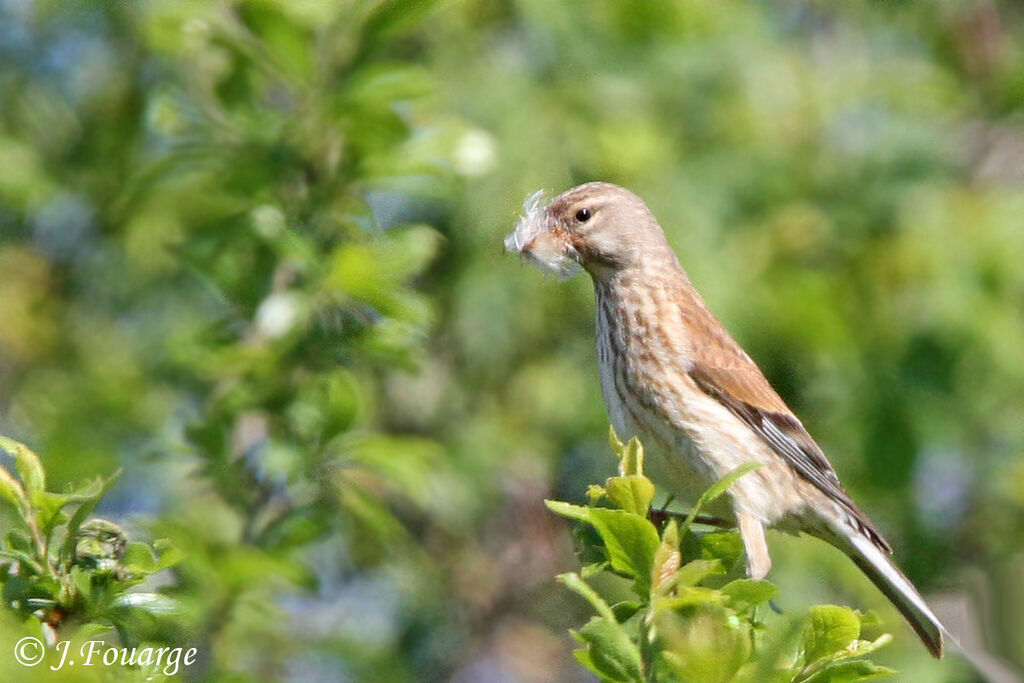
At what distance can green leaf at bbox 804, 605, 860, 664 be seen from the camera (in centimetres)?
266

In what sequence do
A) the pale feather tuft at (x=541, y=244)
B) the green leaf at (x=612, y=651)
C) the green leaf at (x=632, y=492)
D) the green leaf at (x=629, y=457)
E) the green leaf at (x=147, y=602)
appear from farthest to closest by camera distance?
the pale feather tuft at (x=541, y=244) < the green leaf at (x=629, y=457) < the green leaf at (x=632, y=492) < the green leaf at (x=147, y=602) < the green leaf at (x=612, y=651)

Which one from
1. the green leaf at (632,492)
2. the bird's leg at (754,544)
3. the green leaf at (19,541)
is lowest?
the green leaf at (19,541)

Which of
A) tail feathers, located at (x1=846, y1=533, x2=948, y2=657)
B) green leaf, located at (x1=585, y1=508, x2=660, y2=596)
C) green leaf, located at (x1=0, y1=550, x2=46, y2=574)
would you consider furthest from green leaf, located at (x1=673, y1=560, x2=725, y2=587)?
tail feathers, located at (x1=846, y1=533, x2=948, y2=657)

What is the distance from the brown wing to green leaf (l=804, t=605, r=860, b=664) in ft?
6.72

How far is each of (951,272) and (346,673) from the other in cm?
336

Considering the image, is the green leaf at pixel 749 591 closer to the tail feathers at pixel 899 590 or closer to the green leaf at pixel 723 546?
the green leaf at pixel 723 546

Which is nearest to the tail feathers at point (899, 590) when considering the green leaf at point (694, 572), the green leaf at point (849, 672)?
the green leaf at point (849, 672)

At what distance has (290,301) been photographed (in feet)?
14.0

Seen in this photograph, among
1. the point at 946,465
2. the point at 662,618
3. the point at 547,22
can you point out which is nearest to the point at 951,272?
the point at 946,465

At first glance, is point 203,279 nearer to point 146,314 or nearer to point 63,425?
point 63,425

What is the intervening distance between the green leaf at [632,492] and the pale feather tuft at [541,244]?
1.97 meters

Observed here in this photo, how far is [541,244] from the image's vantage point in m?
4.82

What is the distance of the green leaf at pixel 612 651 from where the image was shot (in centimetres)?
258

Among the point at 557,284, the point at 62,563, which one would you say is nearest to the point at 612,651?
the point at 62,563
